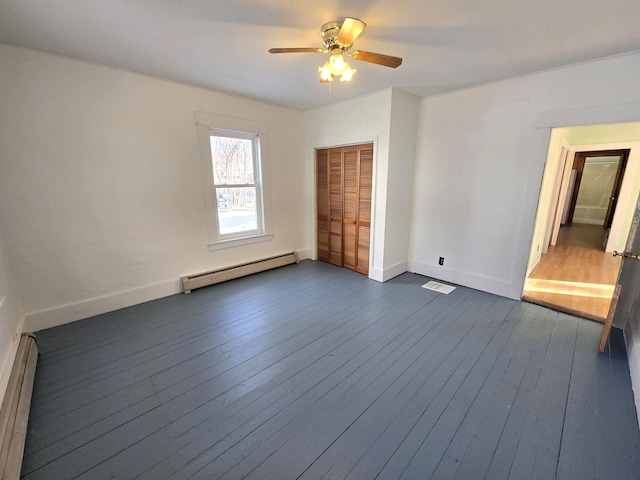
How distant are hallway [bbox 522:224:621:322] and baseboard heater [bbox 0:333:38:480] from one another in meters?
4.31

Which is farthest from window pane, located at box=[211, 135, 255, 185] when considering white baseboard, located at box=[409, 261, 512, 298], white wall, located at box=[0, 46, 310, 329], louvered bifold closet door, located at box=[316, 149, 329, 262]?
white baseboard, located at box=[409, 261, 512, 298]

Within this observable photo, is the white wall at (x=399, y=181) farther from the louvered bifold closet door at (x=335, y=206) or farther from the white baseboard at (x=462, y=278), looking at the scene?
the louvered bifold closet door at (x=335, y=206)

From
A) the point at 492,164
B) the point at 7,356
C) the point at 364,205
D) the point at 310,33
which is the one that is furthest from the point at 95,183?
the point at 492,164

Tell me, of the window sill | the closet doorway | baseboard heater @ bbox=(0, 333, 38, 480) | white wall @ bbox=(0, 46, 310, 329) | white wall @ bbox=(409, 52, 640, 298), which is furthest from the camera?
the closet doorway

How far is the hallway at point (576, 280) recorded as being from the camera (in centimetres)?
303

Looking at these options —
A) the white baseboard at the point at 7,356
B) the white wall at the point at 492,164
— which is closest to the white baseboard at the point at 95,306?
the white baseboard at the point at 7,356

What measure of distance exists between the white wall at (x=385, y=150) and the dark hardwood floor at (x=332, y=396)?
3.59 ft

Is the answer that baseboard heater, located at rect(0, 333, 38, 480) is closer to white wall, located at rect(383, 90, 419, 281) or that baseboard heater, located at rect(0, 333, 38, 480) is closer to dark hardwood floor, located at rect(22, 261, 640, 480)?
dark hardwood floor, located at rect(22, 261, 640, 480)

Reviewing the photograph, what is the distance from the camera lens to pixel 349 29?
1710 mm

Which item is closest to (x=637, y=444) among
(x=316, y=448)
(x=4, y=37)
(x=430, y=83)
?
(x=316, y=448)

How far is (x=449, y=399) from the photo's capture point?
181 cm

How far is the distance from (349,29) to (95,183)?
2.74m

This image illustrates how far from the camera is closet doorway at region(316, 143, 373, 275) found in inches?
152

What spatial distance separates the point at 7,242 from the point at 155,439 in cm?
226
